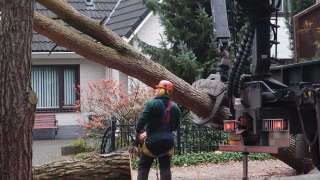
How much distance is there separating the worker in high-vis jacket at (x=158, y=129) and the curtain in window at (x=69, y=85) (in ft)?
47.4

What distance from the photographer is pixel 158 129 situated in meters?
9.09

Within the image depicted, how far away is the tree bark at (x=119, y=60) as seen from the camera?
31.8 feet

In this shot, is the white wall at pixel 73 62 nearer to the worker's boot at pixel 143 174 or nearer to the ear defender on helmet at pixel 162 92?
the worker's boot at pixel 143 174

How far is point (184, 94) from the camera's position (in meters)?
10.4

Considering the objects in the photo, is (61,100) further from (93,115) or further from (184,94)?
(184,94)

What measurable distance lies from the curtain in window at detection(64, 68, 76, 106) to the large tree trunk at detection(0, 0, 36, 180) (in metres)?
18.1

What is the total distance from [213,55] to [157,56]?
1.28 metres

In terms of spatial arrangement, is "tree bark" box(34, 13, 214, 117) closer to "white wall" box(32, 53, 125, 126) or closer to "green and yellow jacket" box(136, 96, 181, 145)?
"green and yellow jacket" box(136, 96, 181, 145)

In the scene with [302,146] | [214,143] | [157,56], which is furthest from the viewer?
[157,56]

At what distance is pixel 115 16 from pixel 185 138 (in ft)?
34.9

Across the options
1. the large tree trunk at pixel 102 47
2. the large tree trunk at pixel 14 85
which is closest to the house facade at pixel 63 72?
the large tree trunk at pixel 102 47

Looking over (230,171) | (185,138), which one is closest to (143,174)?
(230,171)

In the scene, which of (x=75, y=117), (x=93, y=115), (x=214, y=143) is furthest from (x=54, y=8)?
(x=75, y=117)

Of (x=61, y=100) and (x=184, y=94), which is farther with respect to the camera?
(x=61, y=100)
